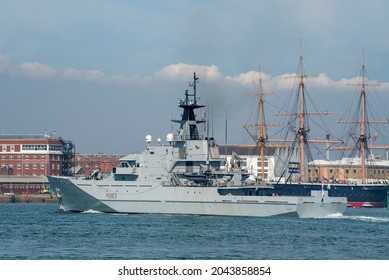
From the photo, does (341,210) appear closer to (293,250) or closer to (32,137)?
(293,250)

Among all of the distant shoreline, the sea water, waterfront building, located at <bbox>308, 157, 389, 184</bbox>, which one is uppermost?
waterfront building, located at <bbox>308, 157, 389, 184</bbox>

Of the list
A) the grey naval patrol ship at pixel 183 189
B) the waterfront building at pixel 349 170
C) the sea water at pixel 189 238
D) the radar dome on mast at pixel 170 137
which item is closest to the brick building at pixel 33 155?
the waterfront building at pixel 349 170

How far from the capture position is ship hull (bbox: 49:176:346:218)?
5775 cm

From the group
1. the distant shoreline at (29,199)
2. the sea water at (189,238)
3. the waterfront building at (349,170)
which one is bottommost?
the sea water at (189,238)

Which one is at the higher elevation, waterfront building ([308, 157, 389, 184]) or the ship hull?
waterfront building ([308, 157, 389, 184])

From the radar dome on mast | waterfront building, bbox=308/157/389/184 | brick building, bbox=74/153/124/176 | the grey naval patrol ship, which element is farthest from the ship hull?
waterfront building, bbox=308/157/389/184

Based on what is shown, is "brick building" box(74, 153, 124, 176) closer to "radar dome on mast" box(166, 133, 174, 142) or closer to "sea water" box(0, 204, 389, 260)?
"radar dome on mast" box(166, 133, 174, 142)

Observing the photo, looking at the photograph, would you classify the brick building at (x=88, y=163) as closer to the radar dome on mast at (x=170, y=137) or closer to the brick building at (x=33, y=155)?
the brick building at (x=33, y=155)

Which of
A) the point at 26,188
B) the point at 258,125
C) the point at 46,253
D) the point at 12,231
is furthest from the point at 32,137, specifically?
the point at 46,253

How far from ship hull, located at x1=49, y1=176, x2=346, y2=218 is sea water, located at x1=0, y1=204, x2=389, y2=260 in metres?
1.13

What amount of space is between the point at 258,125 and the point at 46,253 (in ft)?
210

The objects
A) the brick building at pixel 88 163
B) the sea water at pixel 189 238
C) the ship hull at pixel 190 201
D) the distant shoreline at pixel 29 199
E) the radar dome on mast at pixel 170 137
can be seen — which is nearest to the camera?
the sea water at pixel 189 238

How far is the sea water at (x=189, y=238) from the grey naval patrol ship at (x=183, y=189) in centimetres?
137

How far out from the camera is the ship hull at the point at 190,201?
57750 mm
